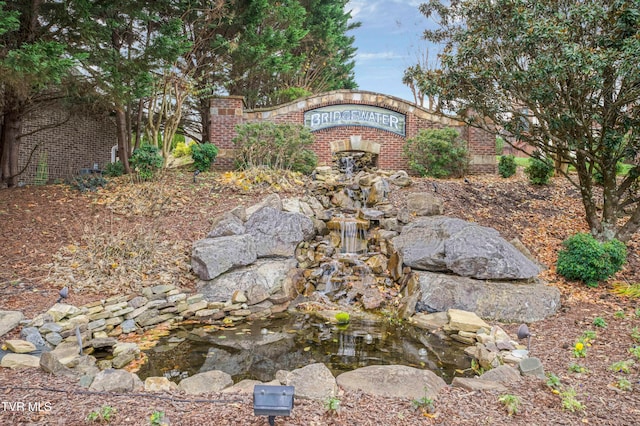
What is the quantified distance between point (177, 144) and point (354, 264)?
21.1 m

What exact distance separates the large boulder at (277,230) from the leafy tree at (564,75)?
3.60 m

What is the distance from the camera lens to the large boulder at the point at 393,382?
9.43ft

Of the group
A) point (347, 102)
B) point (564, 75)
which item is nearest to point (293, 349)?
point (564, 75)

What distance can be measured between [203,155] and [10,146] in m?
4.36

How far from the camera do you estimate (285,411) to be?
2.10 metres

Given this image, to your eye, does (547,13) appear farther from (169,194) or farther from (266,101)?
(266,101)

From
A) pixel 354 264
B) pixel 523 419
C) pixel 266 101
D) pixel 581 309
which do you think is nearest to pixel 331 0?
pixel 266 101

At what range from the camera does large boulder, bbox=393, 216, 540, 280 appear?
5527 millimetres

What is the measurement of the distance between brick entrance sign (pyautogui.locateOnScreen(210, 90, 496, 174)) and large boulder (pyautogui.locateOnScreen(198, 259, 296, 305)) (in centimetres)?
653

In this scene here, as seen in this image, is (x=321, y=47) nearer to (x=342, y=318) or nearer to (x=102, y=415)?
(x=342, y=318)

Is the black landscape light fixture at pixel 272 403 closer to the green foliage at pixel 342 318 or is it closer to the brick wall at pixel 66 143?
the green foliage at pixel 342 318

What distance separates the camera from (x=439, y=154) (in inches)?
435

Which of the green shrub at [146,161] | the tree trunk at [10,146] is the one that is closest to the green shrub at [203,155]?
the green shrub at [146,161]

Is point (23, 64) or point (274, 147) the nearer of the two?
point (23, 64)
